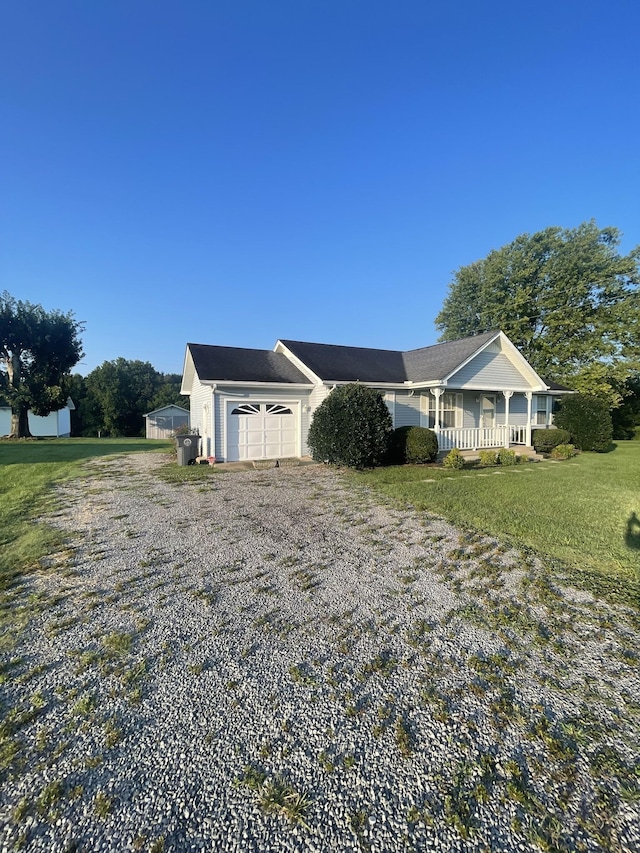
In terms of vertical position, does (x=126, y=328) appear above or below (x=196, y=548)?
above

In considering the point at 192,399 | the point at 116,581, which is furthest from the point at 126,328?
the point at 116,581

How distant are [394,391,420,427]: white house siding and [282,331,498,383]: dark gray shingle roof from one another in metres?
0.74

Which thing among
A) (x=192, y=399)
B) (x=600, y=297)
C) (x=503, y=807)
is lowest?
(x=503, y=807)

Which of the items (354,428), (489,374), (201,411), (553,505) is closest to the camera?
(553,505)

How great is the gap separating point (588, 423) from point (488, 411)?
4.14 metres

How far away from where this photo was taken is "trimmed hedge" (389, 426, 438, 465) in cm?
1262

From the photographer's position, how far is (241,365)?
48.9ft

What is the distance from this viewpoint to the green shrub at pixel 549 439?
16219mm

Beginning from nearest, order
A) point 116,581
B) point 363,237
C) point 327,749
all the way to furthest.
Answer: point 327,749
point 116,581
point 363,237

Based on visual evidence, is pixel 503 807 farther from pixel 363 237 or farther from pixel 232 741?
pixel 363 237

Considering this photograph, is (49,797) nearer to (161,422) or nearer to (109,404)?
(161,422)

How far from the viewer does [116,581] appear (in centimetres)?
418

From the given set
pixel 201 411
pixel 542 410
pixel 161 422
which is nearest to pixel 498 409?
pixel 542 410

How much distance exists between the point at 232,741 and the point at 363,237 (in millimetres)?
22220
